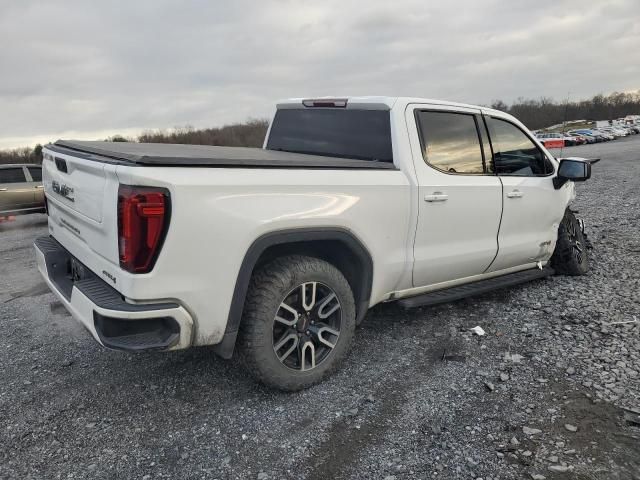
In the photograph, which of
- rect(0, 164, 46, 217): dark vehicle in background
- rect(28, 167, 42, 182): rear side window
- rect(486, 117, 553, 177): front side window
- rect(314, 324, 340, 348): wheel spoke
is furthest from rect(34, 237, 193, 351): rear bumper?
rect(28, 167, 42, 182): rear side window

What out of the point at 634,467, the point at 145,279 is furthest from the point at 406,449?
the point at 145,279

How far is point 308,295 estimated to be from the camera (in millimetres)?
3139

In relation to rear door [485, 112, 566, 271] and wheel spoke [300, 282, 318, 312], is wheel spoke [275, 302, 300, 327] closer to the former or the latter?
wheel spoke [300, 282, 318, 312]

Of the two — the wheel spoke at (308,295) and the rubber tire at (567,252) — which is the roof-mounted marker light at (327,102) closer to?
the wheel spoke at (308,295)

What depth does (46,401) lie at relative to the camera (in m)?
3.16

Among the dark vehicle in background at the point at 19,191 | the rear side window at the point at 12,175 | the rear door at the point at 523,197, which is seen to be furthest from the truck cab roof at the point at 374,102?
the rear side window at the point at 12,175

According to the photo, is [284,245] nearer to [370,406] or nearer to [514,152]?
[370,406]

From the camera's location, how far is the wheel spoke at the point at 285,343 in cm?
305

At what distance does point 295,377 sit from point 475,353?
58.3 inches

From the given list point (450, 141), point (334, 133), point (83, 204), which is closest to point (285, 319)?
point (83, 204)

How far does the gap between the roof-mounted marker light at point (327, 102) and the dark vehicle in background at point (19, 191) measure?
8684 mm

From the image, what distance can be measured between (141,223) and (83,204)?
702 mm

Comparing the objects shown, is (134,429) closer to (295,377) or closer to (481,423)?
(295,377)

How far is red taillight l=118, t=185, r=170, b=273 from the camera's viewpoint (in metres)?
2.41
